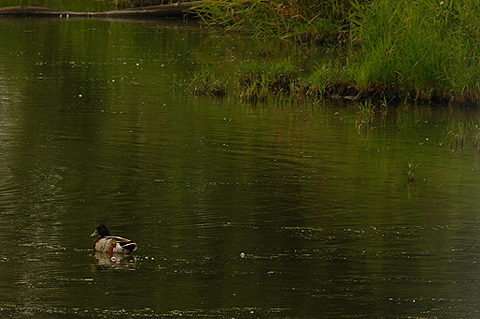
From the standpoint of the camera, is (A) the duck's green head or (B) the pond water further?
(A) the duck's green head

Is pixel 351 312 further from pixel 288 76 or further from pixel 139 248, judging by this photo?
pixel 288 76

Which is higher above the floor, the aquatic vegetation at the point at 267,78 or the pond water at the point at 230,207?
the aquatic vegetation at the point at 267,78

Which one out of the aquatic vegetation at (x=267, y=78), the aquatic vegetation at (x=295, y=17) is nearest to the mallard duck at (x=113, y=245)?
the aquatic vegetation at (x=267, y=78)

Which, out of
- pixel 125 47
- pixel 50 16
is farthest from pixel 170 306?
pixel 50 16

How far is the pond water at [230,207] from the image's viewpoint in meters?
7.92

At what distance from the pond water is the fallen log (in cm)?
1711

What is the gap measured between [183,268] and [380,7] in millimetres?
11648

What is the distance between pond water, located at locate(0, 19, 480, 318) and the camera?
26.0 ft

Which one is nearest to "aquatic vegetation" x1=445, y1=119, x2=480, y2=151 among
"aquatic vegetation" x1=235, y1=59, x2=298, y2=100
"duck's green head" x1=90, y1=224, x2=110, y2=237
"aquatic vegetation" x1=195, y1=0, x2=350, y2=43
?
"aquatic vegetation" x1=235, y1=59, x2=298, y2=100

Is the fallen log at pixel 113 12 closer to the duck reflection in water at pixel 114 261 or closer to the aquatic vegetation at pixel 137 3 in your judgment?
the aquatic vegetation at pixel 137 3

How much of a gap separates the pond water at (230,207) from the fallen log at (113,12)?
1711 cm

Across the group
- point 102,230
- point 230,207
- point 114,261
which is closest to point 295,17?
point 230,207

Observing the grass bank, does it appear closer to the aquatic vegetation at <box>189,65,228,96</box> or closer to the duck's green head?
the aquatic vegetation at <box>189,65,228,96</box>

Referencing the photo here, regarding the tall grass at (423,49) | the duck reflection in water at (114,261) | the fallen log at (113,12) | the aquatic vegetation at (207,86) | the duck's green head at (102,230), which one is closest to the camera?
the duck reflection in water at (114,261)
